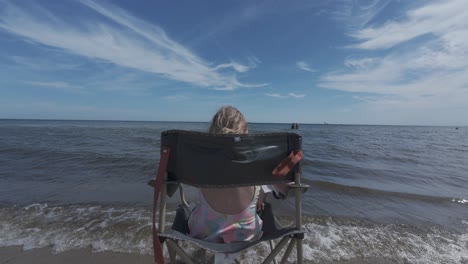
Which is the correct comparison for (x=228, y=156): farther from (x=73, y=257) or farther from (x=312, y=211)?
(x=312, y=211)

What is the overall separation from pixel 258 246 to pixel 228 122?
219cm

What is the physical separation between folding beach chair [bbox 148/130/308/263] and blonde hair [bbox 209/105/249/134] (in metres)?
0.30

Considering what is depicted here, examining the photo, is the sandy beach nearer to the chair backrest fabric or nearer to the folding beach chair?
the folding beach chair

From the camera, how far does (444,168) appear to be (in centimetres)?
1022

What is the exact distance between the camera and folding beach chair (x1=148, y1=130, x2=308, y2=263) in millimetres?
1601

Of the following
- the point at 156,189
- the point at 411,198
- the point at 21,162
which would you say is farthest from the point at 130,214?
the point at 21,162

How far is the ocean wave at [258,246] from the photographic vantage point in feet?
Result: 10.8

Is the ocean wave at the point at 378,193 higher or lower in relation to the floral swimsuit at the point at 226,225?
lower

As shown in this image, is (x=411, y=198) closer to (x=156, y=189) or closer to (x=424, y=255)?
(x=424, y=255)

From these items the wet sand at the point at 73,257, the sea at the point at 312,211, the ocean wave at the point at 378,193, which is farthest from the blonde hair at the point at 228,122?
the ocean wave at the point at 378,193

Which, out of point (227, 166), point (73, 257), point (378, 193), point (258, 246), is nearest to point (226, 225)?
point (227, 166)

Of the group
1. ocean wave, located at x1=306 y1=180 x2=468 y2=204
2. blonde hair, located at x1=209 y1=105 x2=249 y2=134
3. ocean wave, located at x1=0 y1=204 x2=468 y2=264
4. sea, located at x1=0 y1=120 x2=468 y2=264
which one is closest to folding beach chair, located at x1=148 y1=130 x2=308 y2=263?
blonde hair, located at x1=209 y1=105 x2=249 y2=134

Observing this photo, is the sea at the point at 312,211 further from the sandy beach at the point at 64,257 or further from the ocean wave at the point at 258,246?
the sandy beach at the point at 64,257

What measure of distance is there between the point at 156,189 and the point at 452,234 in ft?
16.6
